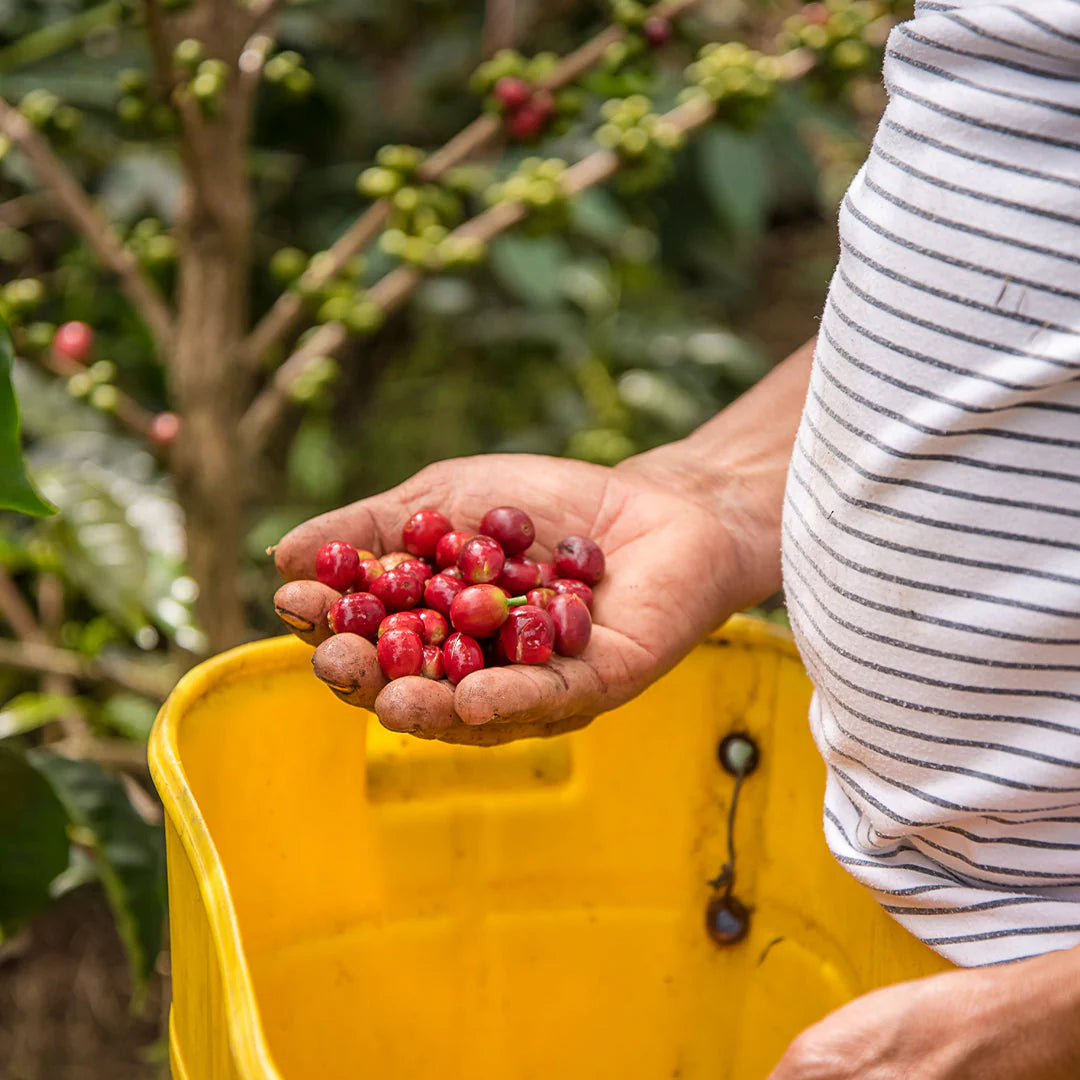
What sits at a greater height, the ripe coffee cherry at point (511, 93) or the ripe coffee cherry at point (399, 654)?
the ripe coffee cherry at point (511, 93)

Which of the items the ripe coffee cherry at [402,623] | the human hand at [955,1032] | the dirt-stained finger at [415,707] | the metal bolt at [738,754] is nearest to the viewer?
the human hand at [955,1032]

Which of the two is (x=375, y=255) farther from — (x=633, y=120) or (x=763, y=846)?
(x=763, y=846)

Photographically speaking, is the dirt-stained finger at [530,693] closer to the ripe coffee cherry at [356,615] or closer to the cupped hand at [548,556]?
the cupped hand at [548,556]

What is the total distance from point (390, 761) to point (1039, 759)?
50 cm

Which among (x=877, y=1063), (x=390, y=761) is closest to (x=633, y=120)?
(x=390, y=761)

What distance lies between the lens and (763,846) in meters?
1.03

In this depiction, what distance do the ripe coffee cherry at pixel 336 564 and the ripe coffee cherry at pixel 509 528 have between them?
4.9 inches

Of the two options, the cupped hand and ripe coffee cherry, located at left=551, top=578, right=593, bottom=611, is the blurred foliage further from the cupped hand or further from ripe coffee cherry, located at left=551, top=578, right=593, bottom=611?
ripe coffee cherry, located at left=551, top=578, right=593, bottom=611

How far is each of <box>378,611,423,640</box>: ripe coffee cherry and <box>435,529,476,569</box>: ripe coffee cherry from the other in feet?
0.20

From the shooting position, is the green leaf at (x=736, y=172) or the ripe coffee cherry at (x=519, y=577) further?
the green leaf at (x=736, y=172)

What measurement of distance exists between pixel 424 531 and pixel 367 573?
0.07 metres

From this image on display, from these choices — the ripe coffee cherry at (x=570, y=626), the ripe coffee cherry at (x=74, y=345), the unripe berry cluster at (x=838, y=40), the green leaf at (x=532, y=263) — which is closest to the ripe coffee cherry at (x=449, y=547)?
the ripe coffee cherry at (x=570, y=626)

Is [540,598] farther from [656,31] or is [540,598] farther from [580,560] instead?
[656,31]

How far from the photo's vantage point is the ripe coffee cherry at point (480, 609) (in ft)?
3.02
